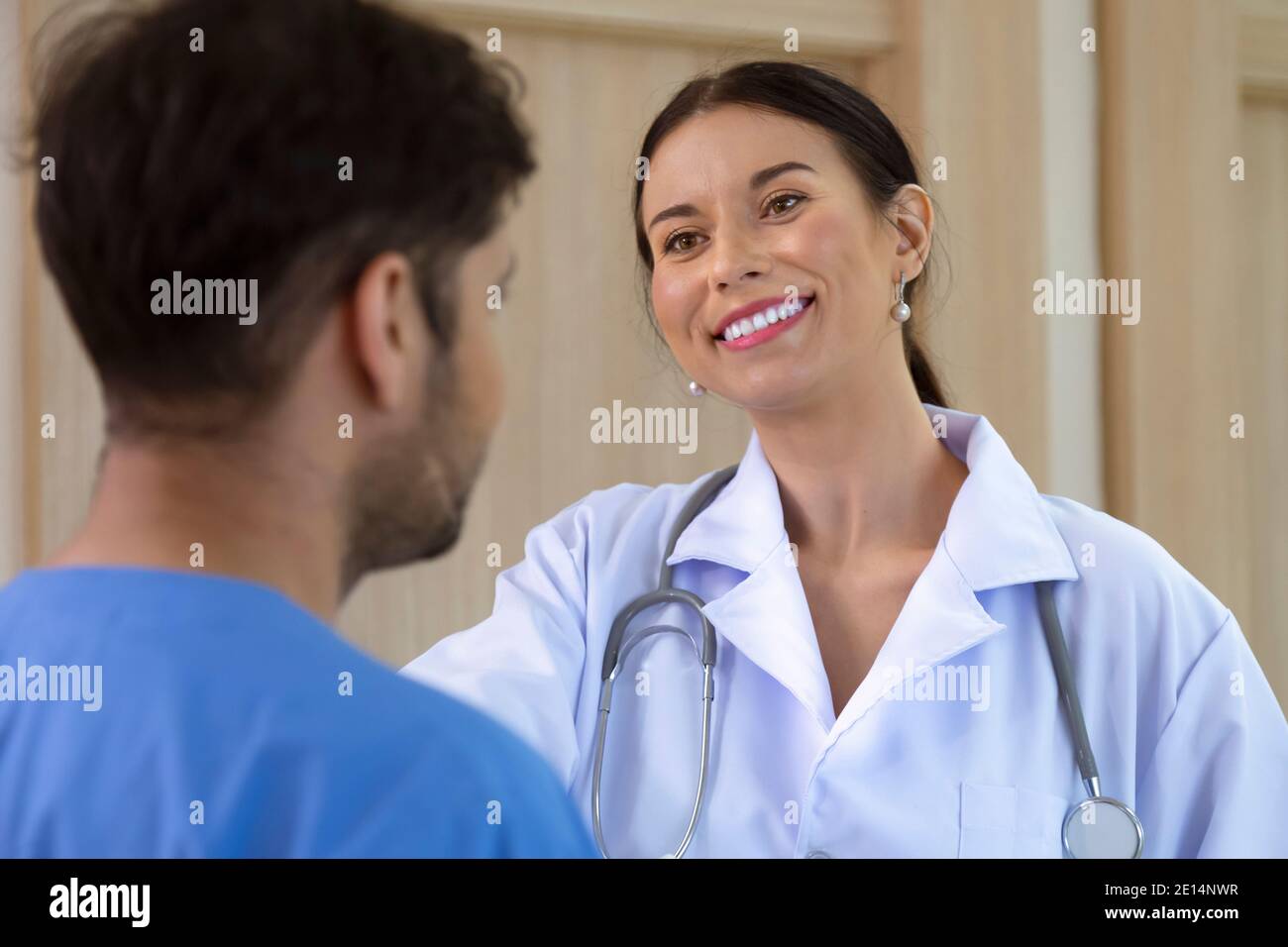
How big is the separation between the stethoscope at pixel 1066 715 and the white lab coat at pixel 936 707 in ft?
0.04

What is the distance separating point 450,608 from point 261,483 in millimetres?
805

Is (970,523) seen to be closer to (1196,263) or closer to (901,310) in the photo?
(901,310)

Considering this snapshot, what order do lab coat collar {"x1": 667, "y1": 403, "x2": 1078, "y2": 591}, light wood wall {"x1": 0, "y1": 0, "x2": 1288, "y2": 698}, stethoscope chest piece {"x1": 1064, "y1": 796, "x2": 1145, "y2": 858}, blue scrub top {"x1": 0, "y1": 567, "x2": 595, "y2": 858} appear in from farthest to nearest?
light wood wall {"x1": 0, "y1": 0, "x2": 1288, "y2": 698} < lab coat collar {"x1": 667, "y1": 403, "x2": 1078, "y2": 591} < stethoscope chest piece {"x1": 1064, "y1": 796, "x2": 1145, "y2": 858} < blue scrub top {"x1": 0, "y1": 567, "x2": 595, "y2": 858}

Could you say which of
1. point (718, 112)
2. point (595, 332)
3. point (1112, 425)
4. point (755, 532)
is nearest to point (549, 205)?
point (595, 332)

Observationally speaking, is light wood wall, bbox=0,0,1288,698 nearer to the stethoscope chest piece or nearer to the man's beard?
the stethoscope chest piece

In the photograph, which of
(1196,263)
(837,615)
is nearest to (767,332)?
(837,615)

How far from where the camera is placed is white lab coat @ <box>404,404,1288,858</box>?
32.3 inches

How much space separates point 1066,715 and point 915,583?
14cm

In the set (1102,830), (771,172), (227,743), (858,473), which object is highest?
(771,172)

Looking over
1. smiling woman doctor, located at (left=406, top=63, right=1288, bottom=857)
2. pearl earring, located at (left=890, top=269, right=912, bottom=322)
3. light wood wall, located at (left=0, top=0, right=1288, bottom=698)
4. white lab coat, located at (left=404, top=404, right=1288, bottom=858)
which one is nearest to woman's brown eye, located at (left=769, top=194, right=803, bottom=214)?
smiling woman doctor, located at (left=406, top=63, right=1288, bottom=857)

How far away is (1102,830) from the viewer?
784 mm

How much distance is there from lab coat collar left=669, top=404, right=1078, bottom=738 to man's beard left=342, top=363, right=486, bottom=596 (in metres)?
Result: 0.43
